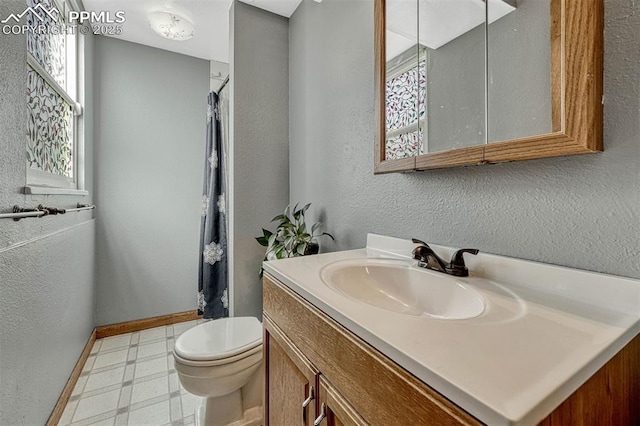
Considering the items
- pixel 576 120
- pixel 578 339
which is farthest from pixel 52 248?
pixel 576 120

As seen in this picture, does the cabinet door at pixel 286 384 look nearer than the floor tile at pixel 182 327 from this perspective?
Yes

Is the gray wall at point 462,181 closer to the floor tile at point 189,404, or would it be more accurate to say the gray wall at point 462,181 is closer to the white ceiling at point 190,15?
the white ceiling at point 190,15

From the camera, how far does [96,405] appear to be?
1.50m

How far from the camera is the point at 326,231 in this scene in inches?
62.0

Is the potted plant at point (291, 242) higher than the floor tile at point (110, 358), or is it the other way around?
the potted plant at point (291, 242)

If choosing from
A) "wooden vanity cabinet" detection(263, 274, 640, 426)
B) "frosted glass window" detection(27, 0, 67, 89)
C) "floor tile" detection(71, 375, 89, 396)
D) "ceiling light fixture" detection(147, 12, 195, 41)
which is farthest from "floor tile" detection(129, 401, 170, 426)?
"ceiling light fixture" detection(147, 12, 195, 41)

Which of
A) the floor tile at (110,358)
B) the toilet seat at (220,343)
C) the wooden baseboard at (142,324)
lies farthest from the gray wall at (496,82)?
the wooden baseboard at (142,324)

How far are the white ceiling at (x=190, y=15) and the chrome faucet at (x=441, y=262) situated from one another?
178cm

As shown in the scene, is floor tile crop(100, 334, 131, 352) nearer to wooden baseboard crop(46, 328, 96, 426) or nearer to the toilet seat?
wooden baseboard crop(46, 328, 96, 426)

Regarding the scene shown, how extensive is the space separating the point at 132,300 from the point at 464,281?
2565 mm

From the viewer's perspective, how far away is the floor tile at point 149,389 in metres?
1.57

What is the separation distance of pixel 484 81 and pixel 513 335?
70cm

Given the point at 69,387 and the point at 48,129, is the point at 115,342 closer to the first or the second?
the point at 69,387

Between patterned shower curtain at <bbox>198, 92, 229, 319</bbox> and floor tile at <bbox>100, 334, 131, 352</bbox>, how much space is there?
1.81 ft
